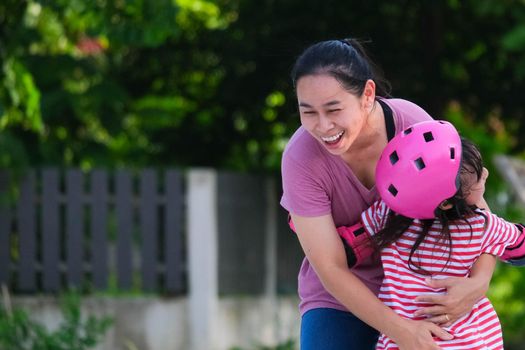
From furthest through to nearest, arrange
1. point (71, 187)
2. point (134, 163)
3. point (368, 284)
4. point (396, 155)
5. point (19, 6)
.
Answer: point (134, 163), point (71, 187), point (19, 6), point (368, 284), point (396, 155)

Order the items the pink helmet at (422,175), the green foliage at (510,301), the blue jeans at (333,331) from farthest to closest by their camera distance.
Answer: the green foliage at (510,301) → the blue jeans at (333,331) → the pink helmet at (422,175)

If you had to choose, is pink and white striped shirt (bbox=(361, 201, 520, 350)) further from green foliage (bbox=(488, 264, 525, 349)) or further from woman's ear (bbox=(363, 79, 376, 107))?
green foliage (bbox=(488, 264, 525, 349))

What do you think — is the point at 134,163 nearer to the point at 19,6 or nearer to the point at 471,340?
the point at 19,6

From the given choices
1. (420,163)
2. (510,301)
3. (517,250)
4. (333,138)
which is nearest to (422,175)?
(420,163)

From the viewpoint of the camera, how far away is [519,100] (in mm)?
9438

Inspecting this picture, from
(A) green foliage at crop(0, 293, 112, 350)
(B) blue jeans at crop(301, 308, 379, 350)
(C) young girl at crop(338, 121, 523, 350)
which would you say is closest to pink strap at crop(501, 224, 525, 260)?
(C) young girl at crop(338, 121, 523, 350)

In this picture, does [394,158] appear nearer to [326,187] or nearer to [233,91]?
[326,187]

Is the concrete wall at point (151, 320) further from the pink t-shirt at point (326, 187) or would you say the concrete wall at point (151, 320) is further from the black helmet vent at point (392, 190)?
the black helmet vent at point (392, 190)

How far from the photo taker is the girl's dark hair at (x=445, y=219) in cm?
335

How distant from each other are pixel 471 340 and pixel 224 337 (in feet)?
19.6

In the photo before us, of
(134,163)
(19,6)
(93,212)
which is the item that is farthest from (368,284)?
(134,163)

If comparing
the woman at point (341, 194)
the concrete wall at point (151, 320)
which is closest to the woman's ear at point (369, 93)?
the woman at point (341, 194)

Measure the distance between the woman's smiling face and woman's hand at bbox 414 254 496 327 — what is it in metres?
0.51

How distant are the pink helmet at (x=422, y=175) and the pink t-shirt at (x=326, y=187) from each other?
0.23 meters
